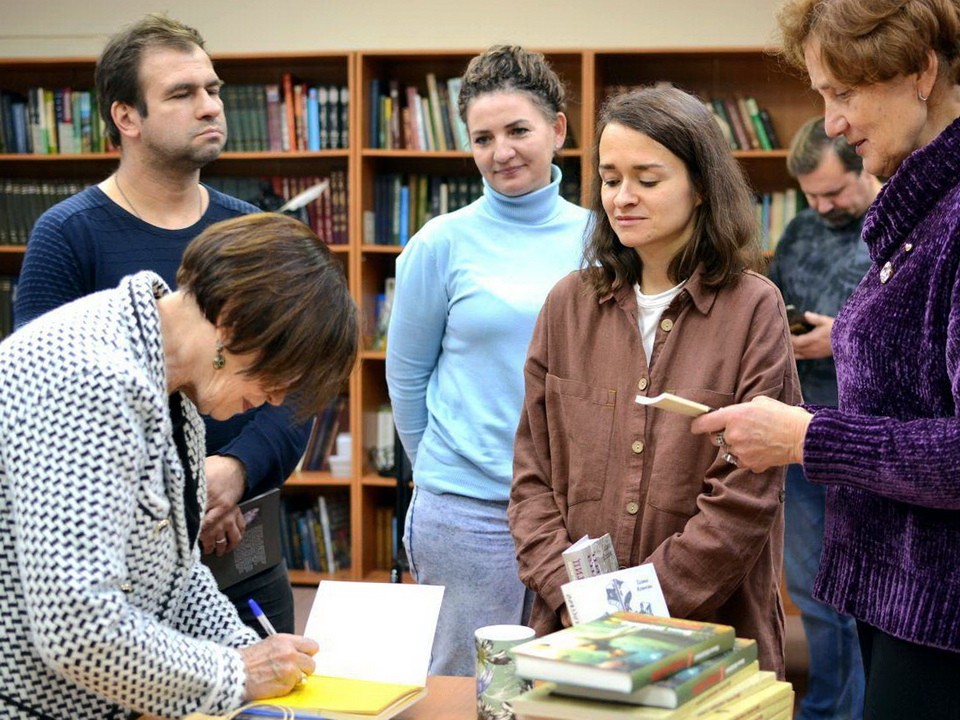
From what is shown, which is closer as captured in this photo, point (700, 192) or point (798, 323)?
point (700, 192)

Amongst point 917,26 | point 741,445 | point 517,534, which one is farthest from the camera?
point 517,534

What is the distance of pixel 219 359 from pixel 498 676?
1.82ft

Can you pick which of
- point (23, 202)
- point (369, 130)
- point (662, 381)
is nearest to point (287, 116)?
point (369, 130)

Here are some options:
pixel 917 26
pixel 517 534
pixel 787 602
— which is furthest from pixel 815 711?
pixel 917 26

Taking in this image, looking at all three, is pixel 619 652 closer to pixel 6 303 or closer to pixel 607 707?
pixel 607 707

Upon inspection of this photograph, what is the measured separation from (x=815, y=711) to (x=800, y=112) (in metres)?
2.79

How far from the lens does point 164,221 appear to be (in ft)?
7.24

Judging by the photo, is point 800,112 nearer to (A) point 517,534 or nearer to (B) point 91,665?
(A) point 517,534

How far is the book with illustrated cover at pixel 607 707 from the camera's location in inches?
45.2

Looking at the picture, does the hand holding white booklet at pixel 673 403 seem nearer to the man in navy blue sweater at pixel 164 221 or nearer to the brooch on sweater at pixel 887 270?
the brooch on sweater at pixel 887 270

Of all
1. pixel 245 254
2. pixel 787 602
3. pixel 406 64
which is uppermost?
pixel 406 64

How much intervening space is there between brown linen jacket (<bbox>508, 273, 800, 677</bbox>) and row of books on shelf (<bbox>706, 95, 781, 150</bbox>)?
336cm

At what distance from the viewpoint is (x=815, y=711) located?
133 inches

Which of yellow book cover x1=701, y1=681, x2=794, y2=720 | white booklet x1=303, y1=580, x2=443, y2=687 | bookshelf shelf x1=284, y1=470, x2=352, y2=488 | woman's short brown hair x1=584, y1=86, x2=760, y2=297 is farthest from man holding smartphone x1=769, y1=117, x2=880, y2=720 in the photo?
bookshelf shelf x1=284, y1=470, x2=352, y2=488
